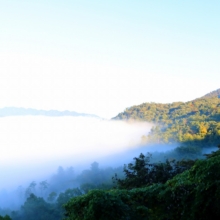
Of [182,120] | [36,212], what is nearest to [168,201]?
[36,212]

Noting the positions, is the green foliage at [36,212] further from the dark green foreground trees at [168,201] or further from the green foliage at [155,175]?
the dark green foreground trees at [168,201]

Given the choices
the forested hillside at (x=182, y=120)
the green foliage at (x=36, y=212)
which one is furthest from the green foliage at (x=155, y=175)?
the forested hillside at (x=182, y=120)

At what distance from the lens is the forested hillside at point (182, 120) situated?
68250mm

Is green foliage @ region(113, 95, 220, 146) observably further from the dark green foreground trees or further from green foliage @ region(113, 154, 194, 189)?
the dark green foreground trees

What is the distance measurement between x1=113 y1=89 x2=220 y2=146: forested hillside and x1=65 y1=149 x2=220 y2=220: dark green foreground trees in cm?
5735

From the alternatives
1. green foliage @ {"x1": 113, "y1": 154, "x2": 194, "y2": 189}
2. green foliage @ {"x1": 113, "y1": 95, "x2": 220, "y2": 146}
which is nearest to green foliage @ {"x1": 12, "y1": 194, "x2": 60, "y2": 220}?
green foliage @ {"x1": 113, "y1": 95, "x2": 220, "y2": 146}

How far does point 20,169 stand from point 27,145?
220ft

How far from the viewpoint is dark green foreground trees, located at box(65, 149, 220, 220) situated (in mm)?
7816

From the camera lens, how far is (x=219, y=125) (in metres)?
66.1

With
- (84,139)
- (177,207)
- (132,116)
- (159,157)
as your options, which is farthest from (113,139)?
(177,207)

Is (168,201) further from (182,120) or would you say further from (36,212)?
(182,120)

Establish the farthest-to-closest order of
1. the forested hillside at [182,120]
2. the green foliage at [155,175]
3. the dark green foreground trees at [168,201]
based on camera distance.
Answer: the forested hillside at [182,120]
the green foliage at [155,175]
the dark green foreground trees at [168,201]

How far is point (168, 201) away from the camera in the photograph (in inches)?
352

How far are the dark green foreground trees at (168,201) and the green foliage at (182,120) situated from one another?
56.9 metres
